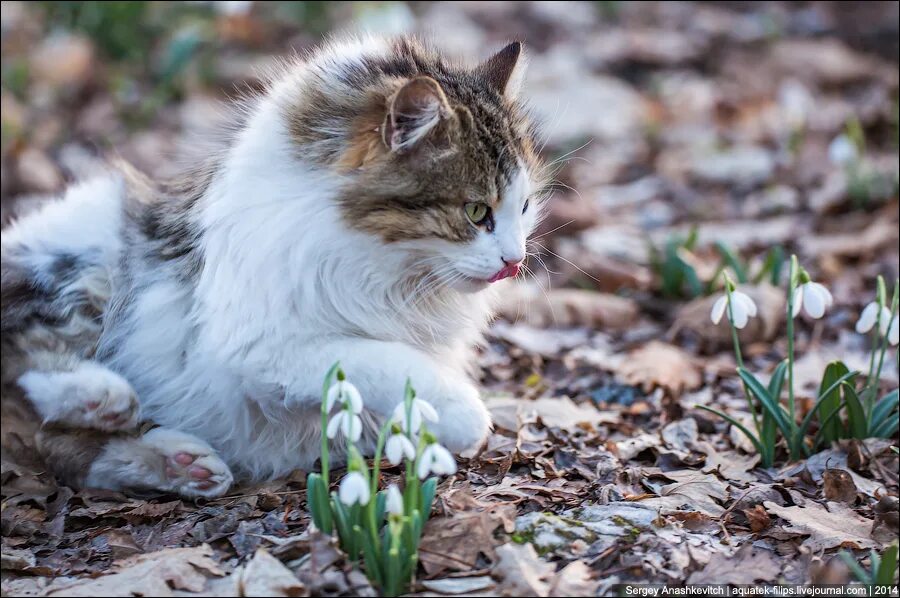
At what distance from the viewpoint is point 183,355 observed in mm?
3316

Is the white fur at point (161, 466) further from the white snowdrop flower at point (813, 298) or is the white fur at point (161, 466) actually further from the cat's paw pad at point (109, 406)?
the white snowdrop flower at point (813, 298)

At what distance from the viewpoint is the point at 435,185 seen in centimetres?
296

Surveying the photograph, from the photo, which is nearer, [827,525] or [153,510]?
[827,525]

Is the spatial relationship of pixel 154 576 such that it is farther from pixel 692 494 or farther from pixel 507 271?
pixel 692 494

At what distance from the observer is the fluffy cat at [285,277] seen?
9.71 feet

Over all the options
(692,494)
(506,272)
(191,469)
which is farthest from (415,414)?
(692,494)

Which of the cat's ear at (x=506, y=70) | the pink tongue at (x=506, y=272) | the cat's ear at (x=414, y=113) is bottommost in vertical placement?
the pink tongue at (x=506, y=272)

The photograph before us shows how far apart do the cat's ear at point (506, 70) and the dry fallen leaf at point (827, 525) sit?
1.59 meters

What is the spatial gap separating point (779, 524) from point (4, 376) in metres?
2.51

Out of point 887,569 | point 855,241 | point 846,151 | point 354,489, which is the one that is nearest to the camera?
point 354,489

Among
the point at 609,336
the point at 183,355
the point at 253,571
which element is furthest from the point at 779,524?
the point at 609,336

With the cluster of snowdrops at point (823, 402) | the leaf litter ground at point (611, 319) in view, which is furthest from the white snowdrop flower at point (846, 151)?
the cluster of snowdrops at point (823, 402)

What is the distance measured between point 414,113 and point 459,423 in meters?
0.89

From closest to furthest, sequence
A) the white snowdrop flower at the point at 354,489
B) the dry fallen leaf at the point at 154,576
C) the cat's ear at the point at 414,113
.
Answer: the white snowdrop flower at the point at 354,489, the dry fallen leaf at the point at 154,576, the cat's ear at the point at 414,113
